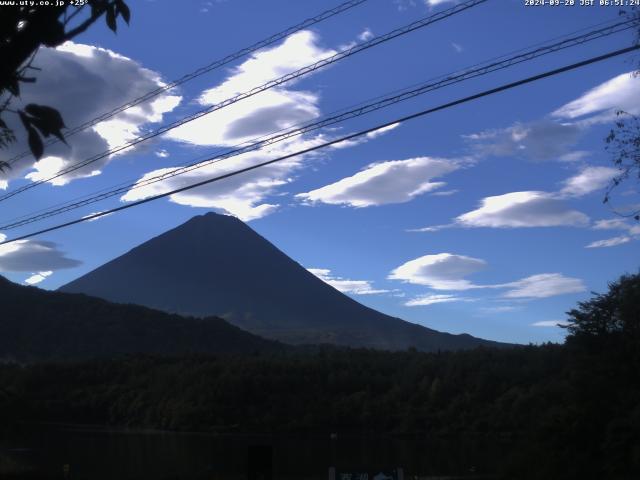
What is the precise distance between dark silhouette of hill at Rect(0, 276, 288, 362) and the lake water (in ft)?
151

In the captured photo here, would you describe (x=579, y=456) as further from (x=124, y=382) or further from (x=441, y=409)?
(x=124, y=382)

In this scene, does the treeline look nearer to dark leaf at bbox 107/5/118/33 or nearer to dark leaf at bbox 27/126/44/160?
dark leaf at bbox 107/5/118/33

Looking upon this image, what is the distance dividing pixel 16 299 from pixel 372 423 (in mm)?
75141

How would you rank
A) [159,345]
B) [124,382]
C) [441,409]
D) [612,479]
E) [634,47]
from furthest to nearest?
1. [159,345]
2. [124,382]
3. [441,409]
4. [612,479]
5. [634,47]

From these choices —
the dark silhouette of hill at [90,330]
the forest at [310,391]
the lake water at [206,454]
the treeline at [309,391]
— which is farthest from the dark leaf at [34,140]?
the dark silhouette of hill at [90,330]

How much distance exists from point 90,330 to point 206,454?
92.7 m

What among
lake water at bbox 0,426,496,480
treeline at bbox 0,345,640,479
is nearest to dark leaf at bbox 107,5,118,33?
lake water at bbox 0,426,496,480

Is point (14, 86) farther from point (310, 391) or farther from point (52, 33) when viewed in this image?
point (310, 391)

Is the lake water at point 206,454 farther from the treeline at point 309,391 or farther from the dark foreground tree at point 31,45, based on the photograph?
the dark foreground tree at point 31,45

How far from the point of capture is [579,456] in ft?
95.3

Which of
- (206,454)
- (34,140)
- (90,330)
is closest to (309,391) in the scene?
(206,454)

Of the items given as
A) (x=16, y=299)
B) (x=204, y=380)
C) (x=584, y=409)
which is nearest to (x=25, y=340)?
(x=16, y=299)

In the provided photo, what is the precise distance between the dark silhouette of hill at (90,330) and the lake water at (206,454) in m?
46.0

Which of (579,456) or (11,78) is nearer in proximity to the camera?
(11,78)
